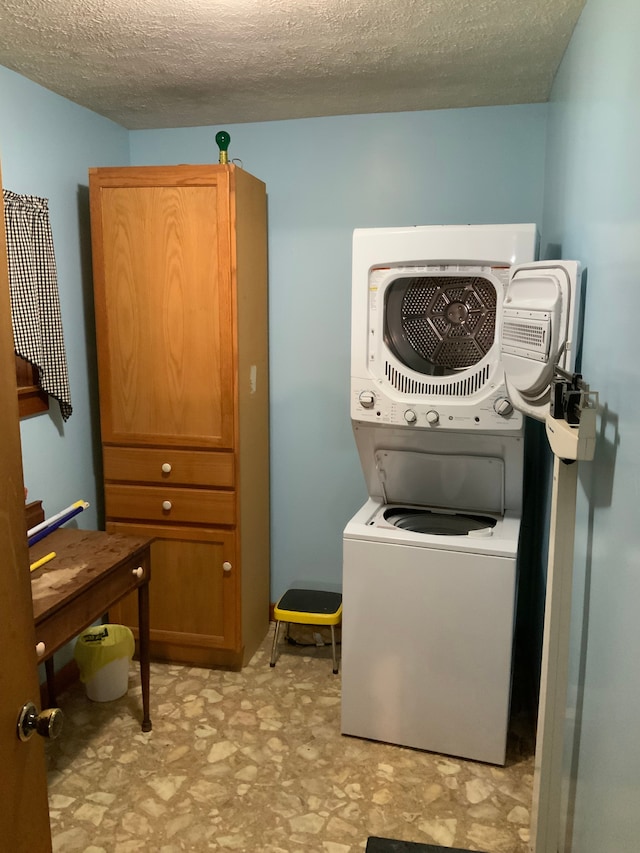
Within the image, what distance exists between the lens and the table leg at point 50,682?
2518 mm

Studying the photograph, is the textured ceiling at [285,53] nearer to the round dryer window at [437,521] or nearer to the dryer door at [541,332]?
the dryer door at [541,332]

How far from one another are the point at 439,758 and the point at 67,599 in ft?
4.51

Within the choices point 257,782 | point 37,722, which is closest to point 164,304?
point 257,782

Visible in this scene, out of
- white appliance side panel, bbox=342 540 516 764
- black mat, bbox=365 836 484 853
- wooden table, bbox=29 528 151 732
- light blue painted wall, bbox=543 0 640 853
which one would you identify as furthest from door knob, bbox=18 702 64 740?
white appliance side panel, bbox=342 540 516 764

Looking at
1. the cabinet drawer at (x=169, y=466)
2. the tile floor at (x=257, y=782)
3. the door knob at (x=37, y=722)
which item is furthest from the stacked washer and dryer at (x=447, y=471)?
the door knob at (x=37, y=722)

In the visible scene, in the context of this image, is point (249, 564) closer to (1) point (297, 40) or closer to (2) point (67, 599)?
(2) point (67, 599)

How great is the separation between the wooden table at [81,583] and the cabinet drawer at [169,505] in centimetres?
36

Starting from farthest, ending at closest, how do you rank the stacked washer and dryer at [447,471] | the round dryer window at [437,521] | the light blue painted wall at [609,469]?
the round dryer window at [437,521]
the stacked washer and dryer at [447,471]
the light blue painted wall at [609,469]

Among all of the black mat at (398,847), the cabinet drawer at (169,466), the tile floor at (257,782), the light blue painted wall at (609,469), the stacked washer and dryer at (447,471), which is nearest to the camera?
the light blue painted wall at (609,469)

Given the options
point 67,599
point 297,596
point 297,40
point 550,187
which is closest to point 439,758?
point 297,596

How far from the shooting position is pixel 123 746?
235cm

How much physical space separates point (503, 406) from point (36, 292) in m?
1.73

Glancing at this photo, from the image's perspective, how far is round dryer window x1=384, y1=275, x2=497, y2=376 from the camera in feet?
7.40

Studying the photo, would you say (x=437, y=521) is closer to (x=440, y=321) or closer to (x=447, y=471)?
(x=447, y=471)
